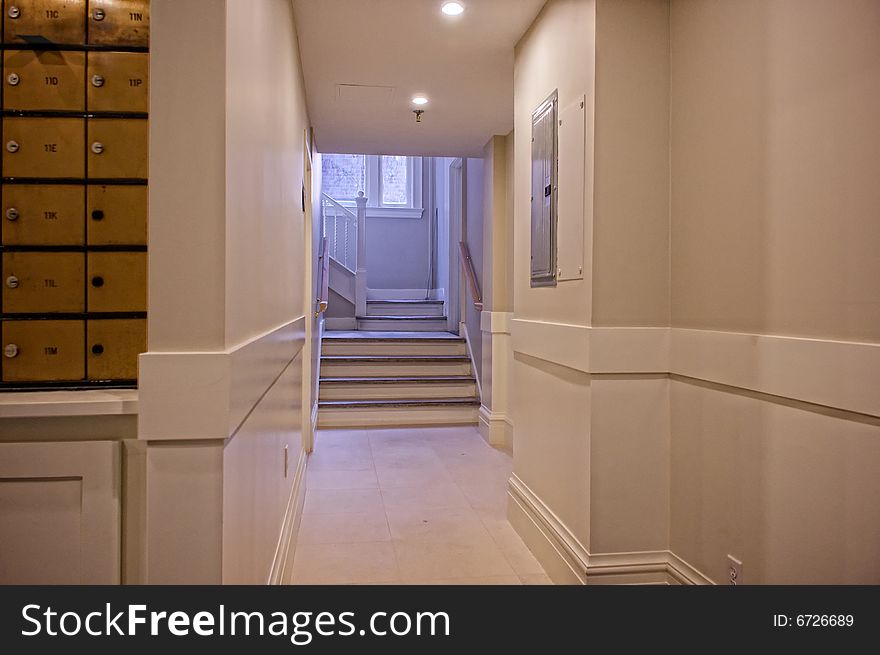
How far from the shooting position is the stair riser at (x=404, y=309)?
8328 millimetres

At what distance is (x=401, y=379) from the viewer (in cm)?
560

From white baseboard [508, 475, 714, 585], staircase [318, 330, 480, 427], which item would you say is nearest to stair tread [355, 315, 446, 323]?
staircase [318, 330, 480, 427]

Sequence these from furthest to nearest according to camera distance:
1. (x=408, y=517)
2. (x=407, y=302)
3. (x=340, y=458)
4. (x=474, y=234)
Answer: (x=407, y=302) → (x=474, y=234) → (x=340, y=458) → (x=408, y=517)

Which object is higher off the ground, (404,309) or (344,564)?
(404,309)

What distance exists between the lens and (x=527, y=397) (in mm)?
2758

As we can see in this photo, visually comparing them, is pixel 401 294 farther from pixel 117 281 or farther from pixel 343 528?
pixel 117 281

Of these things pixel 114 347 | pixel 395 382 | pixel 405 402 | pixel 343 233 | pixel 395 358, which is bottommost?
pixel 405 402

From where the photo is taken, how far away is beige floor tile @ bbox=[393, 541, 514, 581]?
237 centimetres

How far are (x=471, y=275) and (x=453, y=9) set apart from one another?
129 inches

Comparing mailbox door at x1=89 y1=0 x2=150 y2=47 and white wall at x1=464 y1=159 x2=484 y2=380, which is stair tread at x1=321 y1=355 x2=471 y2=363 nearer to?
white wall at x1=464 y1=159 x2=484 y2=380

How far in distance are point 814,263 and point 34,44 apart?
1773 mm

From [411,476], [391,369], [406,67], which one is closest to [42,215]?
[406,67]

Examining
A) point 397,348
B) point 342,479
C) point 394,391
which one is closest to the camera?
point 342,479

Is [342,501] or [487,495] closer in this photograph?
[342,501]
